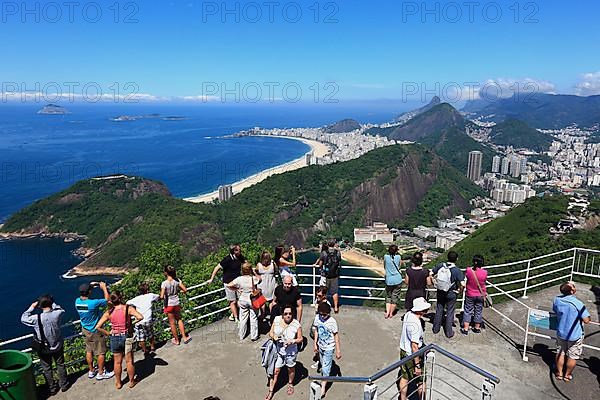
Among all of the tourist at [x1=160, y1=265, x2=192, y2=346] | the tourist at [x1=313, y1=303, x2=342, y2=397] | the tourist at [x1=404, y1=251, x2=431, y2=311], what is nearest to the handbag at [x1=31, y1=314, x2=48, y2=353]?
the tourist at [x1=160, y1=265, x2=192, y2=346]

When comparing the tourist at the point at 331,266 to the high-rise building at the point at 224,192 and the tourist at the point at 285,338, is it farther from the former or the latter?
the high-rise building at the point at 224,192

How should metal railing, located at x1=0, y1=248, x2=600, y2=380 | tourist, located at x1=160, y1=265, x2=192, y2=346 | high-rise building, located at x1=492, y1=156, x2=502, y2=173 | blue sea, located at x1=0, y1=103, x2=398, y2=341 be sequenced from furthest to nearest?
high-rise building, located at x1=492, y1=156, x2=502, y2=173 < blue sea, located at x1=0, y1=103, x2=398, y2=341 < metal railing, located at x1=0, y1=248, x2=600, y2=380 < tourist, located at x1=160, y1=265, x2=192, y2=346

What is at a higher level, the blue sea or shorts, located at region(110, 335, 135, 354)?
shorts, located at region(110, 335, 135, 354)

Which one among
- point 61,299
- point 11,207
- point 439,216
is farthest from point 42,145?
point 439,216

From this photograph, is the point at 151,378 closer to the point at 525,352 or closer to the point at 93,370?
the point at 93,370

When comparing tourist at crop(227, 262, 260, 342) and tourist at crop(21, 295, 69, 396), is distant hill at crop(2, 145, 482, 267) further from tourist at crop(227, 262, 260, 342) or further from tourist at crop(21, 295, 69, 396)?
tourist at crop(21, 295, 69, 396)

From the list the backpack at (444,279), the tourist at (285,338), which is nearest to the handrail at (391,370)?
the tourist at (285,338)
